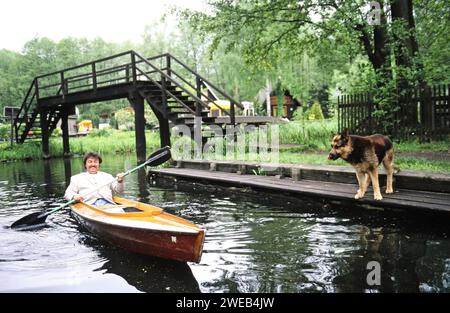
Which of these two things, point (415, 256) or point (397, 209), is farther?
point (397, 209)

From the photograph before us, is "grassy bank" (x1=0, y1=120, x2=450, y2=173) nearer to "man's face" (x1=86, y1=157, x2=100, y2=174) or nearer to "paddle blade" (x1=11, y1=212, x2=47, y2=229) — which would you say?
"man's face" (x1=86, y1=157, x2=100, y2=174)

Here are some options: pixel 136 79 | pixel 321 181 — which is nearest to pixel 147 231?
pixel 321 181

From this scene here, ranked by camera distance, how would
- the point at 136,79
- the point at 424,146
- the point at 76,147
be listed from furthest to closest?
the point at 76,147 < the point at 136,79 < the point at 424,146

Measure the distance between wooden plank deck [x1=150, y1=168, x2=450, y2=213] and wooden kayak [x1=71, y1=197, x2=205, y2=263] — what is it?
3459 millimetres

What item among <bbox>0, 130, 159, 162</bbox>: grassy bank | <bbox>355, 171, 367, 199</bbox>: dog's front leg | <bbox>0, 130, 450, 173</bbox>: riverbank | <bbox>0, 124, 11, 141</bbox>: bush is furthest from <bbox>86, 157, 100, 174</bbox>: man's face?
<bbox>0, 124, 11, 141</bbox>: bush

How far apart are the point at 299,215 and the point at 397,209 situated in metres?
1.73

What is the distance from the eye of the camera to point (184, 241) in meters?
4.95

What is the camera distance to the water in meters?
4.72

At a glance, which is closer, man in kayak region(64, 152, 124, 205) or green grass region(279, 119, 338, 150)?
man in kayak region(64, 152, 124, 205)

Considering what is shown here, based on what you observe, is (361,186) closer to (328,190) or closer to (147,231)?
(328,190)

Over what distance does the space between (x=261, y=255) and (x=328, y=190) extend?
3057 mm

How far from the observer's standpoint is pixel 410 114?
12.9 metres

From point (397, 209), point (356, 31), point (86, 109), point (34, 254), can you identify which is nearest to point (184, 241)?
point (34, 254)
